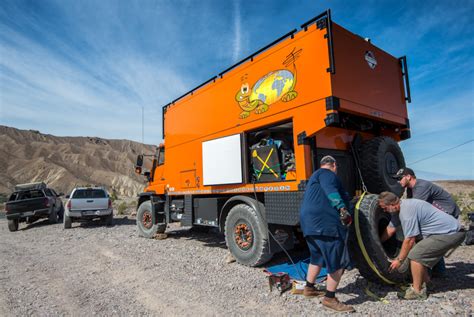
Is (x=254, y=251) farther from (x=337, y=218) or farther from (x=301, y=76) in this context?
(x=301, y=76)

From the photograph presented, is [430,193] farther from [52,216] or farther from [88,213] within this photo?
[52,216]

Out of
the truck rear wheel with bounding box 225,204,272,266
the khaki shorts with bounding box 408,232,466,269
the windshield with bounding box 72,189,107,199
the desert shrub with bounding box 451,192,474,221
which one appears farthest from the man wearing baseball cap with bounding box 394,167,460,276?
the windshield with bounding box 72,189,107,199

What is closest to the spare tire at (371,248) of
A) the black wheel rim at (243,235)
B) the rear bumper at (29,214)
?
the black wheel rim at (243,235)

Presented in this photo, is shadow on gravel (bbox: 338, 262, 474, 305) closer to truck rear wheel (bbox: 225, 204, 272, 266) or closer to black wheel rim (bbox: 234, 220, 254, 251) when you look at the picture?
A: truck rear wheel (bbox: 225, 204, 272, 266)

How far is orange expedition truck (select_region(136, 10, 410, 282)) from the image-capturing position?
4.50 metres

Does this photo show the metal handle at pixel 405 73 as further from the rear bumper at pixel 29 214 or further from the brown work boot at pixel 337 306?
the rear bumper at pixel 29 214

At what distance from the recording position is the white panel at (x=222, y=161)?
19.0 ft

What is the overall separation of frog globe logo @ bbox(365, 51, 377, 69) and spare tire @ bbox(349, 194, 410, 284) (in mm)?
2505

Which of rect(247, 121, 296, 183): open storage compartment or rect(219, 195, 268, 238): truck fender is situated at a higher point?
rect(247, 121, 296, 183): open storage compartment

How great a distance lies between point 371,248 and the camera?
3.92 metres

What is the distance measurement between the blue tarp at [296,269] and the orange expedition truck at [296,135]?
0.82ft

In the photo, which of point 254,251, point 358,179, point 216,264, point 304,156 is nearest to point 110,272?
point 216,264

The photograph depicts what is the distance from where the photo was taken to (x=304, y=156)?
4605mm

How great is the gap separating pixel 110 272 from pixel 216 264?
6.52 feet
